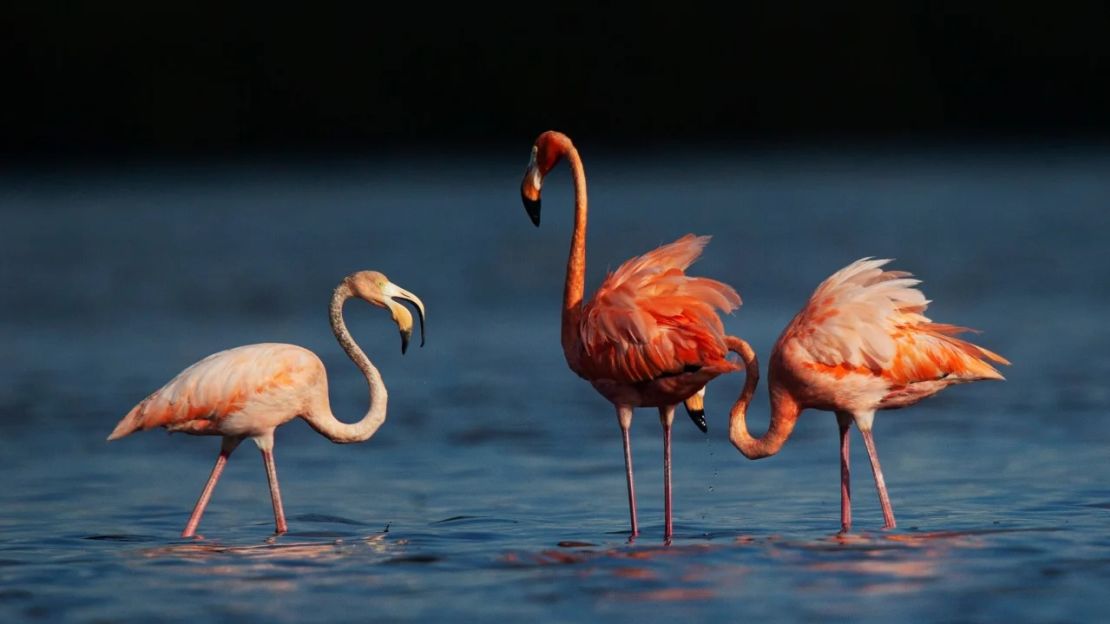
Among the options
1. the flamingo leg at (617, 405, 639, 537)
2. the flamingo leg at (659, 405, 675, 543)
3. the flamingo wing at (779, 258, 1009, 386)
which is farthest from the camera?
the flamingo leg at (617, 405, 639, 537)

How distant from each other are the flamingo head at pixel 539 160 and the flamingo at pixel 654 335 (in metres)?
0.06

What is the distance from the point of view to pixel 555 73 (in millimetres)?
38250

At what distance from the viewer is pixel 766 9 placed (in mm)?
40406

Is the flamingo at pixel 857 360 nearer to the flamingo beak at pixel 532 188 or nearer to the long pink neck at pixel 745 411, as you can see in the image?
the long pink neck at pixel 745 411

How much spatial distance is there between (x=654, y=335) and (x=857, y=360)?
0.74 m

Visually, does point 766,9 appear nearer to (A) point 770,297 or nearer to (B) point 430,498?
(A) point 770,297

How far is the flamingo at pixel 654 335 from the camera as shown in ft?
21.3

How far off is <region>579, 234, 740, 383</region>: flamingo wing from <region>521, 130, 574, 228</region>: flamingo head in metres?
0.55

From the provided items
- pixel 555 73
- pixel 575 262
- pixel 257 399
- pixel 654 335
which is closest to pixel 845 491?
pixel 654 335

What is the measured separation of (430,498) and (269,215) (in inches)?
739

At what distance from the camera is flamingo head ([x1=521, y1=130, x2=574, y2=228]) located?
23.3ft

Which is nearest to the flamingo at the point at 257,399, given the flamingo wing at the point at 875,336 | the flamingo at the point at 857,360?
the flamingo at the point at 857,360

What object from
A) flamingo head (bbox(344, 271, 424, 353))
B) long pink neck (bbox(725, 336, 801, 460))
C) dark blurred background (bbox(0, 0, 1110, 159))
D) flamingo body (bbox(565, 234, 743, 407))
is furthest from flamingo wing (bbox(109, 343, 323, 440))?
dark blurred background (bbox(0, 0, 1110, 159))

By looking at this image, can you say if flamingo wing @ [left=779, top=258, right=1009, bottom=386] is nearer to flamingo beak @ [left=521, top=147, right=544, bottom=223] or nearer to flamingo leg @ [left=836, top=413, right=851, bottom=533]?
flamingo leg @ [left=836, top=413, right=851, bottom=533]
